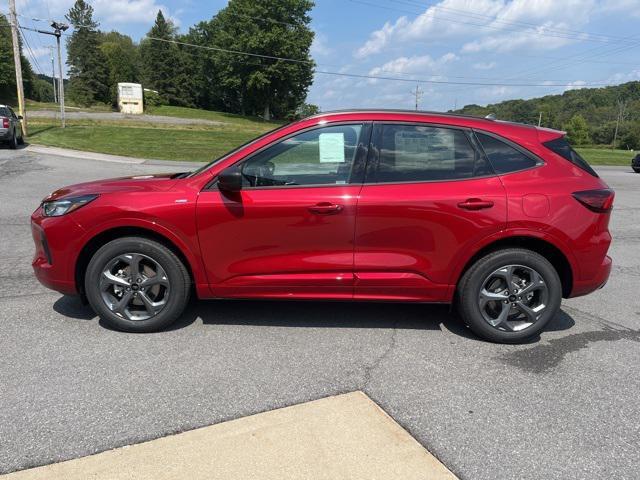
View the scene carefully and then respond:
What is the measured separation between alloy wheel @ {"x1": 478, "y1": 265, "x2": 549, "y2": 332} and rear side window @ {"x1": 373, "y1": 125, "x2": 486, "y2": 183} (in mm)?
816

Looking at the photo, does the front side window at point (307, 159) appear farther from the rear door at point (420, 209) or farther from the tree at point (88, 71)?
the tree at point (88, 71)

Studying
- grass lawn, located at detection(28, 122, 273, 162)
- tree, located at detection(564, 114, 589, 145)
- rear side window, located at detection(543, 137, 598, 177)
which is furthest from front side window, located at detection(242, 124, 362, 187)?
tree, located at detection(564, 114, 589, 145)

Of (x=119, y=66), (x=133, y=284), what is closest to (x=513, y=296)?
(x=133, y=284)

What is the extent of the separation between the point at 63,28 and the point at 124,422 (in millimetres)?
27386

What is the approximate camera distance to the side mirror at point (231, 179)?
142 inches

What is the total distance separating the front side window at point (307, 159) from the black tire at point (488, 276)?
1.24m

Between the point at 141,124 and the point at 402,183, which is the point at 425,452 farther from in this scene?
the point at 141,124

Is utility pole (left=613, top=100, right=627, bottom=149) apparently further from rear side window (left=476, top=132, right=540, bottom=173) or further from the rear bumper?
rear side window (left=476, top=132, right=540, bottom=173)

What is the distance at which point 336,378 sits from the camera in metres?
3.30

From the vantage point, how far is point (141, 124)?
31625 millimetres

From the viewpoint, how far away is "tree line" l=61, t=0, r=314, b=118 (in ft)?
192

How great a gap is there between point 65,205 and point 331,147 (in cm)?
209

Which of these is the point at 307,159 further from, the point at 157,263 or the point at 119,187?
the point at 119,187

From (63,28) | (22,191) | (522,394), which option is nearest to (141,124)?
(63,28)
